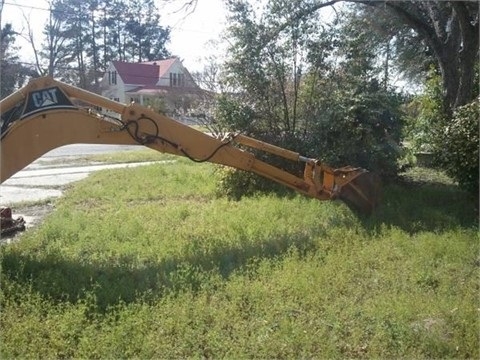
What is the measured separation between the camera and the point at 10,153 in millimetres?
5297

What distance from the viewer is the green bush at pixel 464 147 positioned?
6.67 metres

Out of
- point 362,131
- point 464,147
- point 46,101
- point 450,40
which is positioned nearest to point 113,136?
point 46,101

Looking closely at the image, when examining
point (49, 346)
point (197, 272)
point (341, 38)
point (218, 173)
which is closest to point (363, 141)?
point (341, 38)

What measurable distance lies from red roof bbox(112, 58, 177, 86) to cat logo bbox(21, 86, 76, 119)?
36.4 m

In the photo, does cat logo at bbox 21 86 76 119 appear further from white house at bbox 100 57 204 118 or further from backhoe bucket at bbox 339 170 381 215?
white house at bbox 100 57 204 118

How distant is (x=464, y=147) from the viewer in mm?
6781

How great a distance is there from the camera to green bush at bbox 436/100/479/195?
21.9ft

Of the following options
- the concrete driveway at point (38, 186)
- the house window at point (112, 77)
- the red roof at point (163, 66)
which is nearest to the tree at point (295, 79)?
the concrete driveway at point (38, 186)

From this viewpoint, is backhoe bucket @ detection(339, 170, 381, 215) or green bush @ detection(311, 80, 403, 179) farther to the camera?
green bush @ detection(311, 80, 403, 179)

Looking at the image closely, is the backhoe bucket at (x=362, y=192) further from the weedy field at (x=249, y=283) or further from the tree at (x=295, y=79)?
the tree at (x=295, y=79)

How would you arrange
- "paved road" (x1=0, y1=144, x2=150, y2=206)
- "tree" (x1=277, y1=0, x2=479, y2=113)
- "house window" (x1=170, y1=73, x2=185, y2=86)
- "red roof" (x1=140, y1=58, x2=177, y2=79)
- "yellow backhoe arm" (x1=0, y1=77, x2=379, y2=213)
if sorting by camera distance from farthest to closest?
"red roof" (x1=140, y1=58, x2=177, y2=79) → "house window" (x1=170, y1=73, x2=185, y2=86) → "paved road" (x1=0, y1=144, x2=150, y2=206) → "tree" (x1=277, y1=0, x2=479, y2=113) → "yellow backhoe arm" (x1=0, y1=77, x2=379, y2=213)

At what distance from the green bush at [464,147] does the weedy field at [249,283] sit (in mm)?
553

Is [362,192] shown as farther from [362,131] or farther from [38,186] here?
[38,186]

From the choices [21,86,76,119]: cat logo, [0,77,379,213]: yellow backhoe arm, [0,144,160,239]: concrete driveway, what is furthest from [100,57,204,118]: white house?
[21,86,76,119]: cat logo
